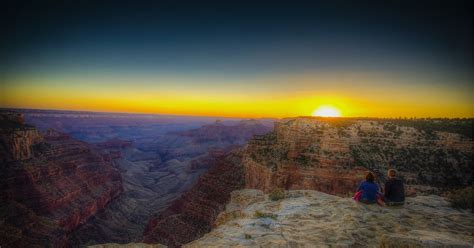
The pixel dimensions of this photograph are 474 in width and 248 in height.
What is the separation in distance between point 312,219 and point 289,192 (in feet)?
15.9

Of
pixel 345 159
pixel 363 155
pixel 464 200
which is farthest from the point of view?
pixel 363 155

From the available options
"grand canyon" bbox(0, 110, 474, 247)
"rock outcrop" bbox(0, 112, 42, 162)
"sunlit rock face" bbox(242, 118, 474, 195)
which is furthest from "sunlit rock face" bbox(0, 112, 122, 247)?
"sunlit rock face" bbox(242, 118, 474, 195)

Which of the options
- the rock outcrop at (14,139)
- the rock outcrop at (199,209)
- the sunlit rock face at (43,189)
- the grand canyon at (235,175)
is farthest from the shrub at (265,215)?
the rock outcrop at (14,139)

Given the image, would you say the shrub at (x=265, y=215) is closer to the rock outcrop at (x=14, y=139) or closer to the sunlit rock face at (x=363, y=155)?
the sunlit rock face at (x=363, y=155)

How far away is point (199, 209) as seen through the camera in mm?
44000

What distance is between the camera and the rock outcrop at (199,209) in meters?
40.0

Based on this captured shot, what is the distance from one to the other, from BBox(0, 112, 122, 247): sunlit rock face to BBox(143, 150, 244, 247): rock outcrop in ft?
48.9

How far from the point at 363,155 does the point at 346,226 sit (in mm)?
29733

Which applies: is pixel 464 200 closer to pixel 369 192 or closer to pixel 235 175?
pixel 369 192

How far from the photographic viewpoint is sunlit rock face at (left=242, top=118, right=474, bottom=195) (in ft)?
108

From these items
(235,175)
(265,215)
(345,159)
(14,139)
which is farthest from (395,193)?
(14,139)

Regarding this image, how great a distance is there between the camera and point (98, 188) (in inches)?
2645

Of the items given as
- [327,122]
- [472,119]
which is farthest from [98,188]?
[472,119]

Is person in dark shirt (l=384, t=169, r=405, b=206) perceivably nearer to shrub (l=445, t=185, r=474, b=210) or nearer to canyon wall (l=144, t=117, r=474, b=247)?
shrub (l=445, t=185, r=474, b=210)
